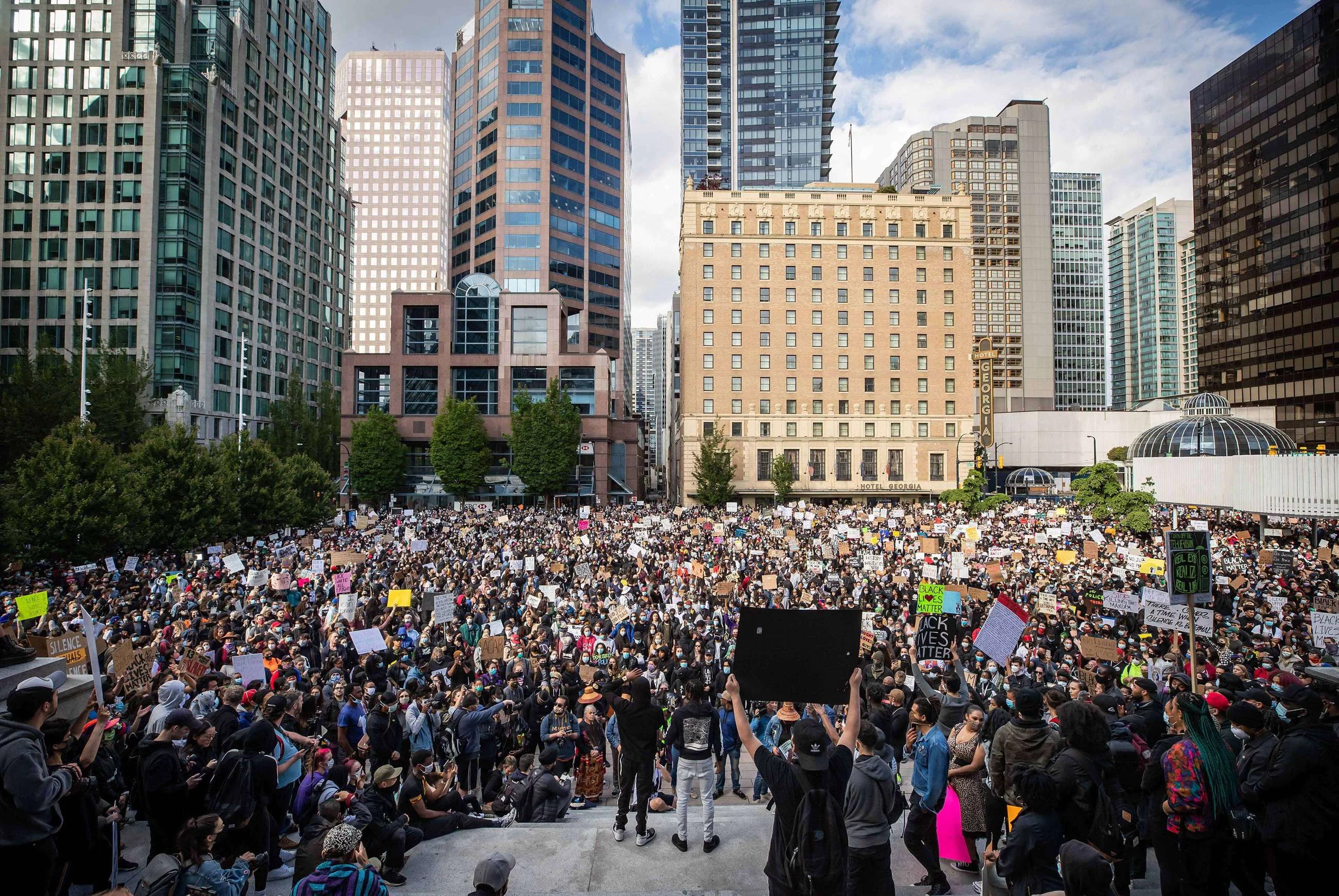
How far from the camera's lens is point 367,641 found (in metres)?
11.8

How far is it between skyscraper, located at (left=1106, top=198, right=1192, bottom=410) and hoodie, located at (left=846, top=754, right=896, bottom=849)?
593 ft

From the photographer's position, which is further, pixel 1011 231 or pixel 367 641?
pixel 1011 231

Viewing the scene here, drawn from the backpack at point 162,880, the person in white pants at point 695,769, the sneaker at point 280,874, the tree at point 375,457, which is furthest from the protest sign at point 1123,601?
the tree at point 375,457

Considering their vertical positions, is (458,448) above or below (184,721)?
above

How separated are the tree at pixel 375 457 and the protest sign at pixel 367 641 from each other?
53.3 m

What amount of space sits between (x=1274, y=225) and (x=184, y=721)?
105 m

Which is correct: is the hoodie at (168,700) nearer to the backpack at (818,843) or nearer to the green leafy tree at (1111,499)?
the backpack at (818,843)

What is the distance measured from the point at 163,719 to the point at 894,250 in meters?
74.7

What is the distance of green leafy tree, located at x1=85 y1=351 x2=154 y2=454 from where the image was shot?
48.4m

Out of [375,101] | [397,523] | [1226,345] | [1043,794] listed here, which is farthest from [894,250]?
[375,101]

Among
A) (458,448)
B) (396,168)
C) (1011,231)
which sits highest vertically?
(396,168)

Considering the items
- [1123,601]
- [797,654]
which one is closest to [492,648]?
[797,654]

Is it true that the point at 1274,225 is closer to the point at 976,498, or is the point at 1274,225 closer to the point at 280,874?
the point at 976,498

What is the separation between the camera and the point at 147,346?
6066 centimetres
